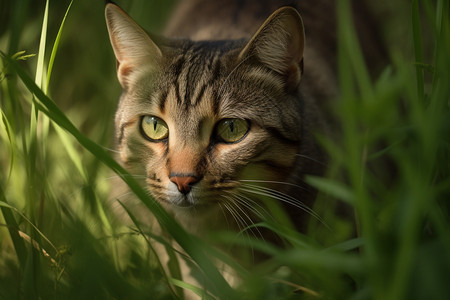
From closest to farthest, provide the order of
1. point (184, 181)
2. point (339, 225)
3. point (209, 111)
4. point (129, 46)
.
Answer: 1. point (339, 225)
2. point (184, 181)
3. point (209, 111)
4. point (129, 46)

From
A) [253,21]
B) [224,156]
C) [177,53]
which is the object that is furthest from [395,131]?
[253,21]

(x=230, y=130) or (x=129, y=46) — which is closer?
(x=230, y=130)

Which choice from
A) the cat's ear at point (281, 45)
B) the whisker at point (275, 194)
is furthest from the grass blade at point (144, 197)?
the cat's ear at point (281, 45)

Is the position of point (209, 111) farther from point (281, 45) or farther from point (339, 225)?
point (339, 225)

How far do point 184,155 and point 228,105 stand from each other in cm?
22

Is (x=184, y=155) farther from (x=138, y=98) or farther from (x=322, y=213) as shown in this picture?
(x=322, y=213)

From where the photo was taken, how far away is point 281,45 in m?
1.47

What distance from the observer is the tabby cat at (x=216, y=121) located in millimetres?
1343

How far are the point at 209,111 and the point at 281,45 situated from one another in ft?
1.00

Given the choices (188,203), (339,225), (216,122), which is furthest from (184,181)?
(339,225)

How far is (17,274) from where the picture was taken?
1.17 meters

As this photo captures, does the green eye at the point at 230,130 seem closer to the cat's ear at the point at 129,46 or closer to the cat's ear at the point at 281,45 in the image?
the cat's ear at the point at 281,45

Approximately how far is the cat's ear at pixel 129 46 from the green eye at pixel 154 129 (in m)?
0.17

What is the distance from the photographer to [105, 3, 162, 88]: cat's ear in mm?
1455
